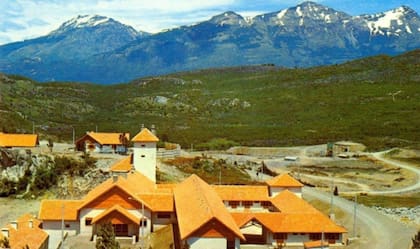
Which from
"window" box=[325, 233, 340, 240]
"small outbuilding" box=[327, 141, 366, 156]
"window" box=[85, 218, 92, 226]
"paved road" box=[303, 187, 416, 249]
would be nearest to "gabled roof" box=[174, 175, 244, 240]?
"window" box=[85, 218, 92, 226]

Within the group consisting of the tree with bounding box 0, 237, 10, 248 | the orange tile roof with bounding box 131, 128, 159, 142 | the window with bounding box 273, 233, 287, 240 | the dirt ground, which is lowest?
the dirt ground

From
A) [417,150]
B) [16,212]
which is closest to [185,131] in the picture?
[417,150]

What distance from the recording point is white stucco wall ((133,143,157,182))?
61.4m

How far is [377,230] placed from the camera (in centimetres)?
5247

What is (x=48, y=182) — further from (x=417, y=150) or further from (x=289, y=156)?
(x=417, y=150)

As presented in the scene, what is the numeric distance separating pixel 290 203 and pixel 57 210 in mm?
20820

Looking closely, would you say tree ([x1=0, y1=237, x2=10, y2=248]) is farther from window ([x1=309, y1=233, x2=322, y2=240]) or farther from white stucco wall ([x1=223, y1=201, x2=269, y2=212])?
window ([x1=309, y1=233, x2=322, y2=240])

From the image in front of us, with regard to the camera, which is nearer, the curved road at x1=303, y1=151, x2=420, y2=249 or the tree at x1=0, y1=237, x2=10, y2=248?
the tree at x1=0, y1=237, x2=10, y2=248

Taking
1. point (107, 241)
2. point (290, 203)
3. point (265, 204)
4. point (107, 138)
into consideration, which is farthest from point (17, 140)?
point (107, 241)

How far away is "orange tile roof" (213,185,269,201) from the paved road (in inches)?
330

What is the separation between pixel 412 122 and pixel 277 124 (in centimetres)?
3914

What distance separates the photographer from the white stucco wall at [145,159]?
61.4 metres

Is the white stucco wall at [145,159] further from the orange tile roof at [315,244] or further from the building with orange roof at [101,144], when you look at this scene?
the building with orange roof at [101,144]

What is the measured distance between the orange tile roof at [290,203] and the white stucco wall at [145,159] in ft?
41.6
